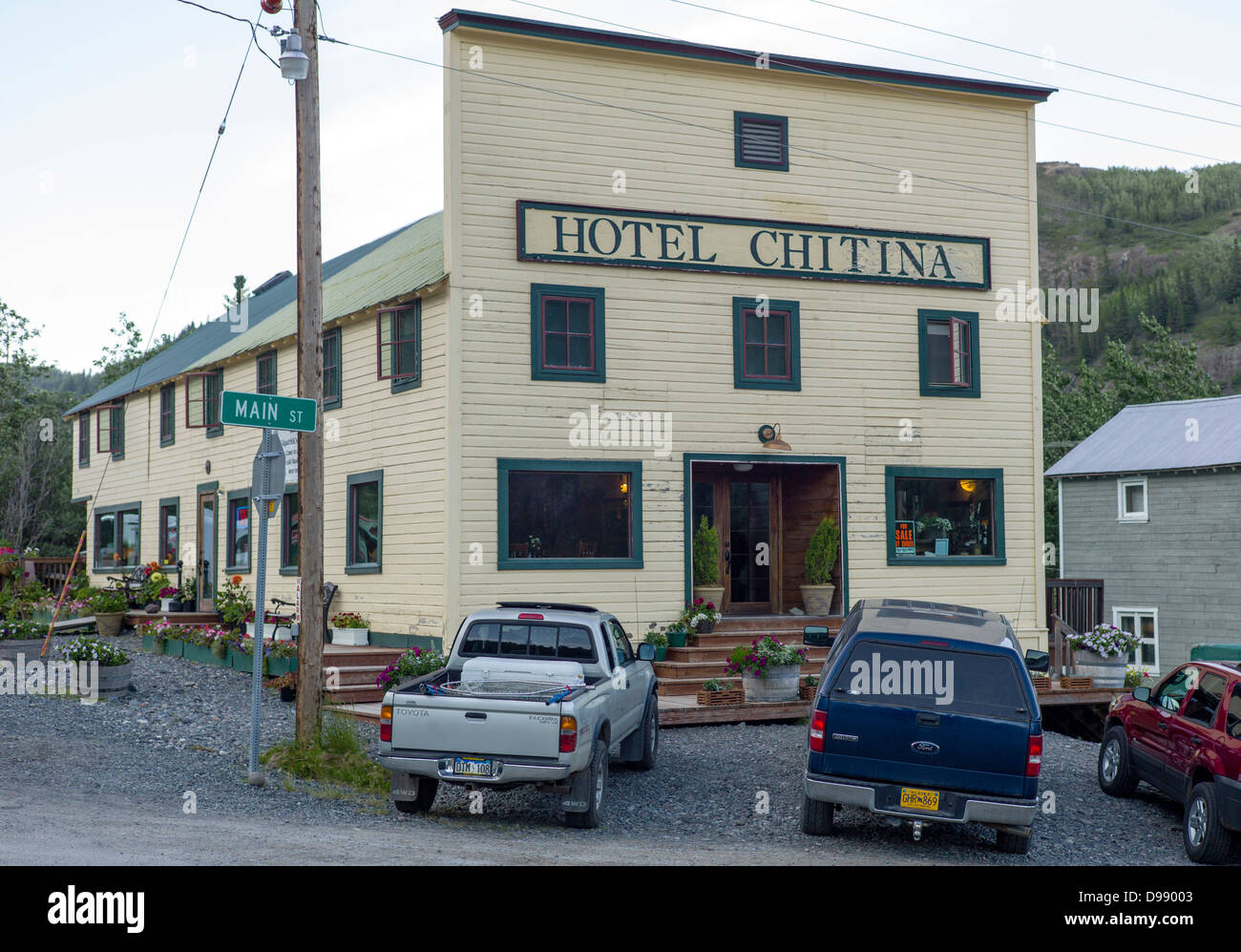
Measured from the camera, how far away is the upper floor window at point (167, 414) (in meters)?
27.8

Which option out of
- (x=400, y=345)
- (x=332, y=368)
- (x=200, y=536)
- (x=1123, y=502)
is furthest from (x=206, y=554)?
(x=1123, y=502)

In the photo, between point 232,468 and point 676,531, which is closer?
point 676,531

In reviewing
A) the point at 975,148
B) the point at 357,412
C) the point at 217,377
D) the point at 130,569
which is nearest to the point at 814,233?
the point at 975,148

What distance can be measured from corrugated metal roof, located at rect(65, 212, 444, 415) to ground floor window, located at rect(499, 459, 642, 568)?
3381 mm

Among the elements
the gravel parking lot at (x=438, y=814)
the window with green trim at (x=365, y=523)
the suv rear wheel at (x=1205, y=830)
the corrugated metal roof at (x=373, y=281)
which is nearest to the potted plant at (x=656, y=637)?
the gravel parking lot at (x=438, y=814)

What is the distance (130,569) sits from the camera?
28.8m

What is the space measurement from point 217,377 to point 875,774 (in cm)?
2017

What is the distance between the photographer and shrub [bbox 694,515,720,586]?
18.7m

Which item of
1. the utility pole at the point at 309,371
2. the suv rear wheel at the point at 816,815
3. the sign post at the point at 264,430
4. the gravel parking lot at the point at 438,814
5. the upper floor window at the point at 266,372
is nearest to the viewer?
the gravel parking lot at the point at 438,814

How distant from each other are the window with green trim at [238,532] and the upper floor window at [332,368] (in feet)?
12.6

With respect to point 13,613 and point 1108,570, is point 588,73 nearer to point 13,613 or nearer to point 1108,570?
point 13,613

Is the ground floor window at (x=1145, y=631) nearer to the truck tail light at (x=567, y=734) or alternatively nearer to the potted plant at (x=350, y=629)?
the potted plant at (x=350, y=629)

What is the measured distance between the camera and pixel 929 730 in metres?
9.22

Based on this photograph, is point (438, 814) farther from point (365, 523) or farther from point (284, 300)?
point (284, 300)
